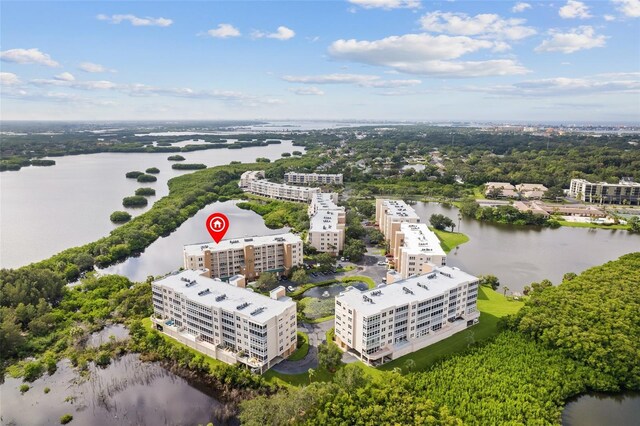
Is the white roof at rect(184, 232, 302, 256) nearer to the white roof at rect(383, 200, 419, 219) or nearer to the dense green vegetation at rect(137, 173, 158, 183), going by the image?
the white roof at rect(383, 200, 419, 219)

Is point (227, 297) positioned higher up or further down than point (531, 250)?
higher up

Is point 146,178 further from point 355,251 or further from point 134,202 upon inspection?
point 355,251

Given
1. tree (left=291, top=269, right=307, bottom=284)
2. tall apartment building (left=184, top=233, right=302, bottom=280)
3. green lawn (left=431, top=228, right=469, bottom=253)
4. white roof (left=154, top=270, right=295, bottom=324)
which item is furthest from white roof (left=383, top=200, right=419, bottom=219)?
white roof (left=154, top=270, right=295, bottom=324)

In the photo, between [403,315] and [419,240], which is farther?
[419,240]

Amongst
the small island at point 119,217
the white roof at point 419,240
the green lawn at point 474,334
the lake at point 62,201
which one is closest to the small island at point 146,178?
the lake at point 62,201

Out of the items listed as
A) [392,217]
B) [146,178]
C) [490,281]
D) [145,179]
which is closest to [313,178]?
[146,178]

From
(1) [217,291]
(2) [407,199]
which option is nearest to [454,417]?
(1) [217,291]
